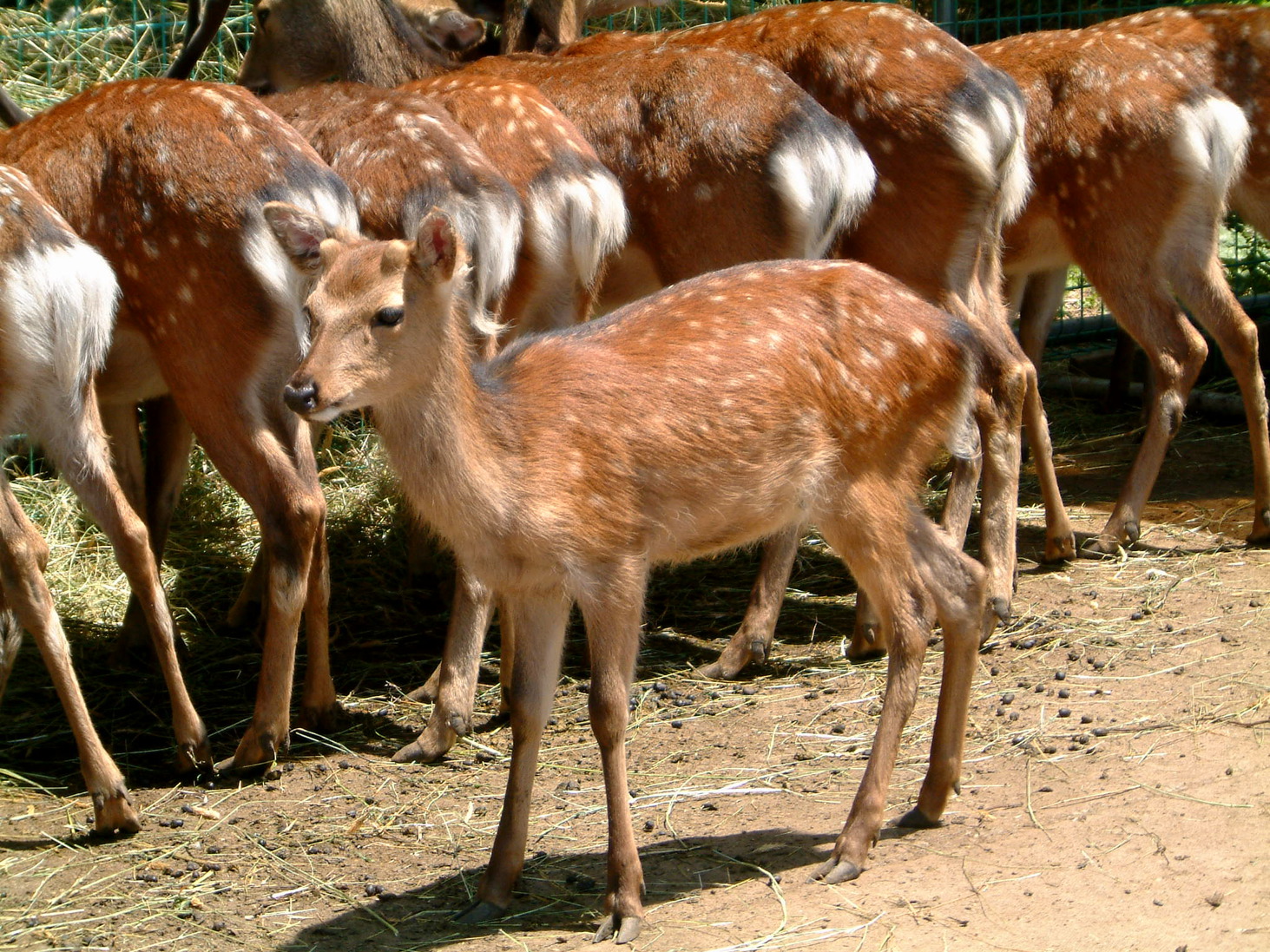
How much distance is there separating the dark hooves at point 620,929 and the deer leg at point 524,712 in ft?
1.01

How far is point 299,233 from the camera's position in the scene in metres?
3.88

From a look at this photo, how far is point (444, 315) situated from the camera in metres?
3.59

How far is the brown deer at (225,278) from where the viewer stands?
4.63m

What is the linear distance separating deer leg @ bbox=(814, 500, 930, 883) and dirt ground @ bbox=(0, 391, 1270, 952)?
9.4 inches

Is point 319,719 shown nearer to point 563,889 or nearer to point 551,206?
point 563,889

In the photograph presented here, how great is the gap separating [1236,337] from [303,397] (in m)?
4.47

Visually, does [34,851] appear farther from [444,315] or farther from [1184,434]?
[1184,434]

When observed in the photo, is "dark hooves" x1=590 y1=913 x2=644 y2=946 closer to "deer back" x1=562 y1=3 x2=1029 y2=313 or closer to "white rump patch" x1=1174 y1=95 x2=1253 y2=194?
"deer back" x1=562 y1=3 x2=1029 y2=313

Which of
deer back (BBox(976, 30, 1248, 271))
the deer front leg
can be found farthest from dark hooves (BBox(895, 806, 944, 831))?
deer back (BBox(976, 30, 1248, 271))

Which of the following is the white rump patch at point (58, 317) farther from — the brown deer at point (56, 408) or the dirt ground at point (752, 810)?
the dirt ground at point (752, 810)

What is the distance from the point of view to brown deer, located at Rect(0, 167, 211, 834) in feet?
13.7

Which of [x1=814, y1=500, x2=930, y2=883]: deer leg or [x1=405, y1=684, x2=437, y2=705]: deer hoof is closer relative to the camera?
[x1=814, y1=500, x2=930, y2=883]: deer leg

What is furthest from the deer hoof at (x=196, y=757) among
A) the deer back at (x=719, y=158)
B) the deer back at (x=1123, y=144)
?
the deer back at (x=1123, y=144)

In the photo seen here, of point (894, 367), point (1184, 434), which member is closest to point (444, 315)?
point (894, 367)
